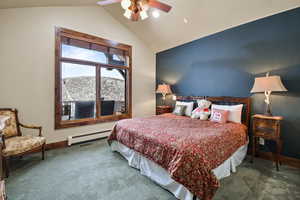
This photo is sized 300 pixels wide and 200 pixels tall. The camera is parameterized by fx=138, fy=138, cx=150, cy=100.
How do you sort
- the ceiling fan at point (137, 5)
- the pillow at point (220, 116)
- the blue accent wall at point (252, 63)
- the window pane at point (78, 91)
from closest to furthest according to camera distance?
the ceiling fan at point (137, 5) < the blue accent wall at point (252, 63) < the pillow at point (220, 116) < the window pane at point (78, 91)

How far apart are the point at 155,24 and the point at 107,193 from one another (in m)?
4.04

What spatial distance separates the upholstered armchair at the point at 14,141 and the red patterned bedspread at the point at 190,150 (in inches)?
60.3

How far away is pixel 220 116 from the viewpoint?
9.29 feet

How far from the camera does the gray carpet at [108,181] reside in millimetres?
1706

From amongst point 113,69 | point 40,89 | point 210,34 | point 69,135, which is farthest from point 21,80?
point 210,34

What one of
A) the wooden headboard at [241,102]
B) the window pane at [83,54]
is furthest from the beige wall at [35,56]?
the wooden headboard at [241,102]

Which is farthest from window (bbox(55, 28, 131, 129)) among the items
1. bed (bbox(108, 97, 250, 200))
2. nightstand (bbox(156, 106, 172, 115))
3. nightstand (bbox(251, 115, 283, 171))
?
nightstand (bbox(251, 115, 283, 171))

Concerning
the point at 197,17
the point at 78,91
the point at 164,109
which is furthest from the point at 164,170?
the point at 197,17

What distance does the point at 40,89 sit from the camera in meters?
3.01

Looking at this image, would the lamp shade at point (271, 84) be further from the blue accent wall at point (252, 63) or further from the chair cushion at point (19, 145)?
the chair cushion at point (19, 145)

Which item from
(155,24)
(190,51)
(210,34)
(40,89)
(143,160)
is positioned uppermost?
(155,24)

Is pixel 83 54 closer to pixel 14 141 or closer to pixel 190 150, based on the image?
pixel 14 141

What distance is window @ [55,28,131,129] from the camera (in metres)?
3.31

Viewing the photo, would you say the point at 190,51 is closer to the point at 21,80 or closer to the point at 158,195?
the point at 158,195
